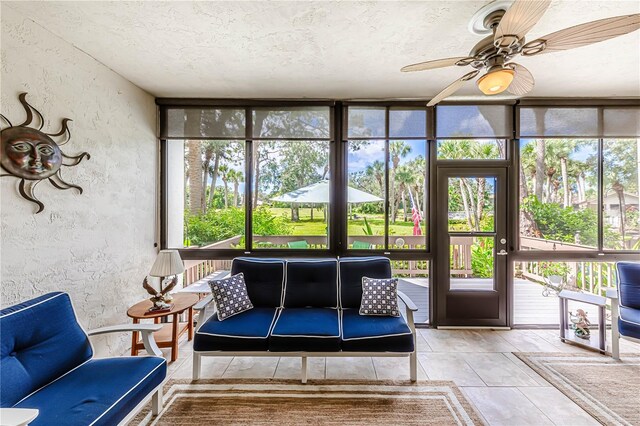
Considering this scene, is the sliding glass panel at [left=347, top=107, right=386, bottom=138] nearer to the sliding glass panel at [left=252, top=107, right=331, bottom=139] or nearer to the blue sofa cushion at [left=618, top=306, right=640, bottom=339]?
the sliding glass panel at [left=252, top=107, right=331, bottom=139]

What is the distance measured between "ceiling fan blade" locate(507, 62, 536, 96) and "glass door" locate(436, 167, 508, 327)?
1.44 metres

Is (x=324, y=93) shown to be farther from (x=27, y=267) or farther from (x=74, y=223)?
(x=27, y=267)

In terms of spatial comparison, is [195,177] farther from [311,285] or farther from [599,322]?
[599,322]

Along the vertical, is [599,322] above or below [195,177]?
below

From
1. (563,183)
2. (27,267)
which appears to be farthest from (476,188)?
(27,267)

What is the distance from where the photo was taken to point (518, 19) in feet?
4.70

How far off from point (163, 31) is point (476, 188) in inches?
143

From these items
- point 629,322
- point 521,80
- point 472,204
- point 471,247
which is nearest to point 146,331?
point 521,80

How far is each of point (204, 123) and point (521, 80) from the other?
322 cm

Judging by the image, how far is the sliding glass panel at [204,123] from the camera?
353 cm

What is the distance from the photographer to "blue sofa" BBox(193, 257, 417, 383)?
2.39 metres

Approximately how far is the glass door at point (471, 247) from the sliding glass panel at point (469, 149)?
16cm

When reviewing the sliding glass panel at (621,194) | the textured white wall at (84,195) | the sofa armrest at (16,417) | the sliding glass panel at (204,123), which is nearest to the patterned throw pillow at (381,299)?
the sofa armrest at (16,417)

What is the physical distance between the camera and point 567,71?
284 centimetres
